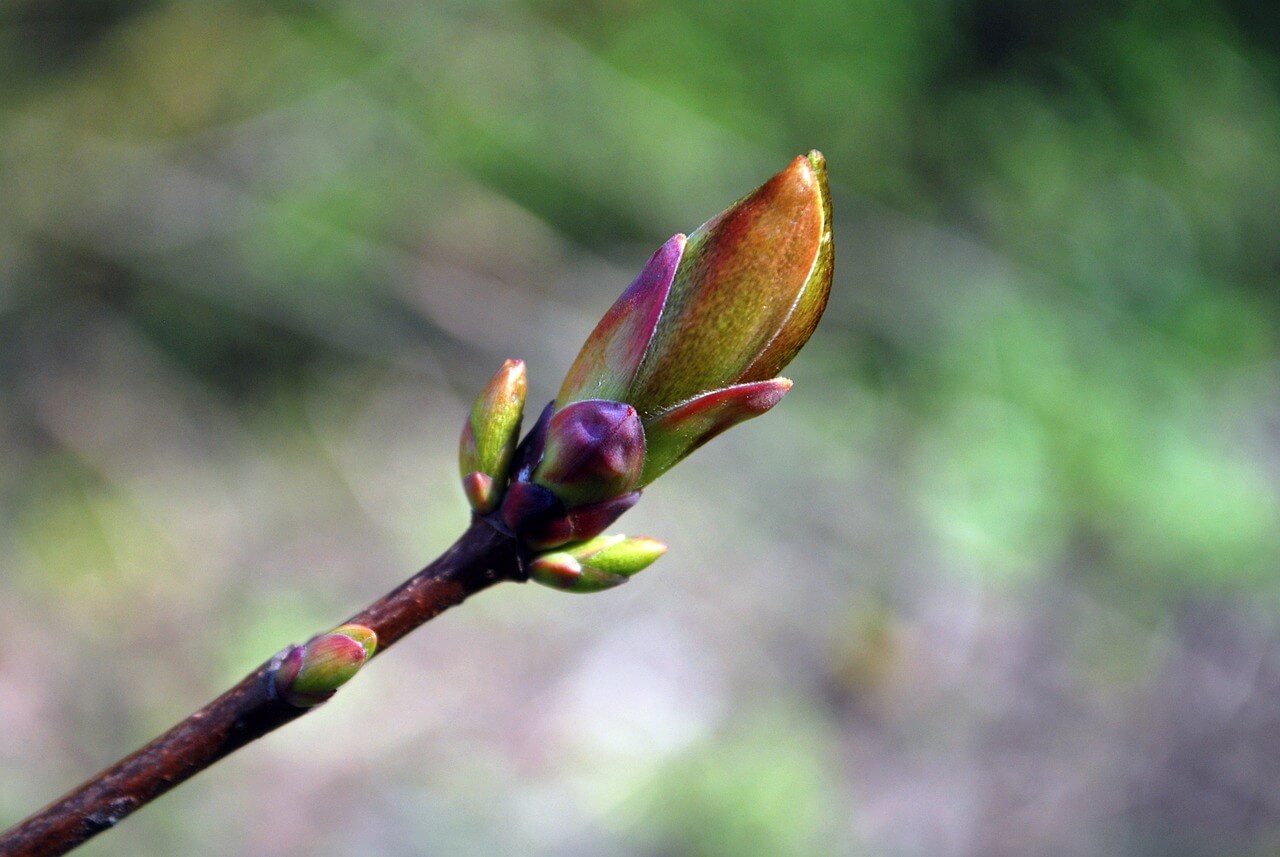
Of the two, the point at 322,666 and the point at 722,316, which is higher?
the point at 722,316

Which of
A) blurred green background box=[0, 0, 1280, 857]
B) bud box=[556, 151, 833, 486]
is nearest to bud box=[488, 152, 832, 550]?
bud box=[556, 151, 833, 486]

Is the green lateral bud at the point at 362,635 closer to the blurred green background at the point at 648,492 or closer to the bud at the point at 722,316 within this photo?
the bud at the point at 722,316

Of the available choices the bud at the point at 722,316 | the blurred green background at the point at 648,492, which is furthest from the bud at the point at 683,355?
the blurred green background at the point at 648,492

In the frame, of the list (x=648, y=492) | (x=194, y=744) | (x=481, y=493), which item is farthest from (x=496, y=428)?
(x=648, y=492)

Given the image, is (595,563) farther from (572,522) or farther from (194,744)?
(194,744)

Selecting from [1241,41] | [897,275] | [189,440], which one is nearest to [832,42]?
[897,275]

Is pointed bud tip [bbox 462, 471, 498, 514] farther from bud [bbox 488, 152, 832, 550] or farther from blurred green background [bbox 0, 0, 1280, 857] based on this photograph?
blurred green background [bbox 0, 0, 1280, 857]
